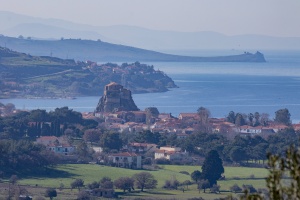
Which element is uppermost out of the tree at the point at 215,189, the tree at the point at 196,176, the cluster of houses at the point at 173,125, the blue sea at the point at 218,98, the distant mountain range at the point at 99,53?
the distant mountain range at the point at 99,53

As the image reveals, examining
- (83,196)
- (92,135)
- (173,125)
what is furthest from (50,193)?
(173,125)

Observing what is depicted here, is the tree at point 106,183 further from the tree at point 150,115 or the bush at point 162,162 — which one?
the tree at point 150,115

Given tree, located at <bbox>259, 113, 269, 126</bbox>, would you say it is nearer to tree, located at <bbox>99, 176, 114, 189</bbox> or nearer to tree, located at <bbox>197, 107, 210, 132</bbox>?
tree, located at <bbox>197, 107, 210, 132</bbox>

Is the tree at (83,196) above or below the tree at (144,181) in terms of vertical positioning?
below

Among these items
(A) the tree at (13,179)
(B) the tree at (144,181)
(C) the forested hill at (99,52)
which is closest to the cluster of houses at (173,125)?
(B) the tree at (144,181)

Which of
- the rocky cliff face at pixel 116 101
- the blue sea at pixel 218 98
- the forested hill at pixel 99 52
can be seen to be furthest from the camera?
the forested hill at pixel 99 52

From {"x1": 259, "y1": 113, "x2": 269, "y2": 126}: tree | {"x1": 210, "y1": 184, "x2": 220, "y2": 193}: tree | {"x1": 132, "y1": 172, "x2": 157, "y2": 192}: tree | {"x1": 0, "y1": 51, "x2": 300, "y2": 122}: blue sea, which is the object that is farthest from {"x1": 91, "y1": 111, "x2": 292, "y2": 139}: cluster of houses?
{"x1": 210, "y1": 184, "x2": 220, "y2": 193}: tree
